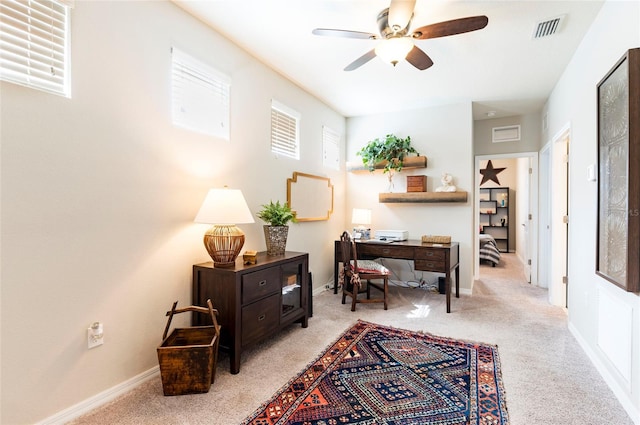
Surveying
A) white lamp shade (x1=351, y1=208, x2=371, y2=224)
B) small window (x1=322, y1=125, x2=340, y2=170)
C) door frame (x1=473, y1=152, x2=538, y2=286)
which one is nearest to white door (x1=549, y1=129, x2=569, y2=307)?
door frame (x1=473, y1=152, x2=538, y2=286)

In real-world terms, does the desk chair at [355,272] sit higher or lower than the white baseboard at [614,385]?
higher

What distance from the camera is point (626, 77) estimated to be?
5.82 ft

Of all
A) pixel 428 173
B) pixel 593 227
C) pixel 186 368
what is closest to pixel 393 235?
pixel 428 173

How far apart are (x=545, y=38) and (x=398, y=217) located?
267cm

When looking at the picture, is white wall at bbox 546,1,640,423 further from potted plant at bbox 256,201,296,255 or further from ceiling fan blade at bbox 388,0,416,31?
potted plant at bbox 256,201,296,255

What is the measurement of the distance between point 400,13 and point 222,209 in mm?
1767

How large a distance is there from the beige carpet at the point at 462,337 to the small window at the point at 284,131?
1852 mm

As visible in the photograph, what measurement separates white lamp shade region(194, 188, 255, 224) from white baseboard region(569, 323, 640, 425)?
2.57 m

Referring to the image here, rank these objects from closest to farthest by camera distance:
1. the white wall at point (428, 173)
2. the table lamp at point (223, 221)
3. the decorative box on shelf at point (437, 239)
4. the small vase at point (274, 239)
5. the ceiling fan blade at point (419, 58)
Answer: the table lamp at point (223, 221) < the ceiling fan blade at point (419, 58) < the small vase at point (274, 239) < the decorative box on shelf at point (437, 239) < the white wall at point (428, 173)

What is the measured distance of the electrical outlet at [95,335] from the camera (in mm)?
1774

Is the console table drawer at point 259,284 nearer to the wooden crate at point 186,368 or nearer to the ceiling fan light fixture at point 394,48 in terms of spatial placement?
the wooden crate at point 186,368

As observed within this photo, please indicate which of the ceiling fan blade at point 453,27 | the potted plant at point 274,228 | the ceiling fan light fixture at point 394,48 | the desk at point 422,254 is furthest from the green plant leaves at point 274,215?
the ceiling fan blade at point 453,27

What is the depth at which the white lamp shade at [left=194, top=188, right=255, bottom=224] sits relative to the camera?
223 centimetres

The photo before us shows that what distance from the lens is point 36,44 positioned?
62.6 inches
